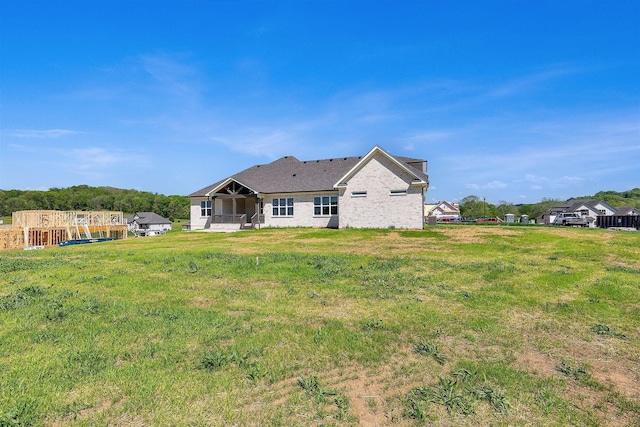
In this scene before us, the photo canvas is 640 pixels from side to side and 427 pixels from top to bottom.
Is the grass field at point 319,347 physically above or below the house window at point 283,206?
below

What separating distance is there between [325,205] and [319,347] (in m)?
24.4

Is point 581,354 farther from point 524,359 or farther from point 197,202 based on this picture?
point 197,202

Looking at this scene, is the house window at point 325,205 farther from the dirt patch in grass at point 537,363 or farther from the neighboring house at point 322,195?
the dirt patch in grass at point 537,363

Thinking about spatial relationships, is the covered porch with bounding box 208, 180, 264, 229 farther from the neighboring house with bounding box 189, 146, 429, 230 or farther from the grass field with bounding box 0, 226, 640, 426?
the grass field with bounding box 0, 226, 640, 426

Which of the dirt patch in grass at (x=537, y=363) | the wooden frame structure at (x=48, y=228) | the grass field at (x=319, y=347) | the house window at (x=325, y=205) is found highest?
the house window at (x=325, y=205)

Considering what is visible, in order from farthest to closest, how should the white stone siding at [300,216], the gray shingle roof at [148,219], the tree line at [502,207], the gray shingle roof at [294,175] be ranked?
the tree line at [502,207] → the gray shingle roof at [148,219] → the gray shingle roof at [294,175] → the white stone siding at [300,216]

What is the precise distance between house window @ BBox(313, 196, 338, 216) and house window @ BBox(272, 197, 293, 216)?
2452 millimetres

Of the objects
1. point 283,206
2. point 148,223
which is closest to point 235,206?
point 283,206

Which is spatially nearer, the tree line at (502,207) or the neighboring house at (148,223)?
the neighboring house at (148,223)

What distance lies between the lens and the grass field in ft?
12.2

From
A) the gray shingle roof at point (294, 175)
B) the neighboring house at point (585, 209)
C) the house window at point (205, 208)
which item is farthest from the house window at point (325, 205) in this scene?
the neighboring house at point (585, 209)

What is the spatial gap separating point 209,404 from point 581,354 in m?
5.62

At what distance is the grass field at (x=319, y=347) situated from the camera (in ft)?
12.2

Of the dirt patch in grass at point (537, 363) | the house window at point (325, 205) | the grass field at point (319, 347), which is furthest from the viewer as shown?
the house window at point (325, 205)
